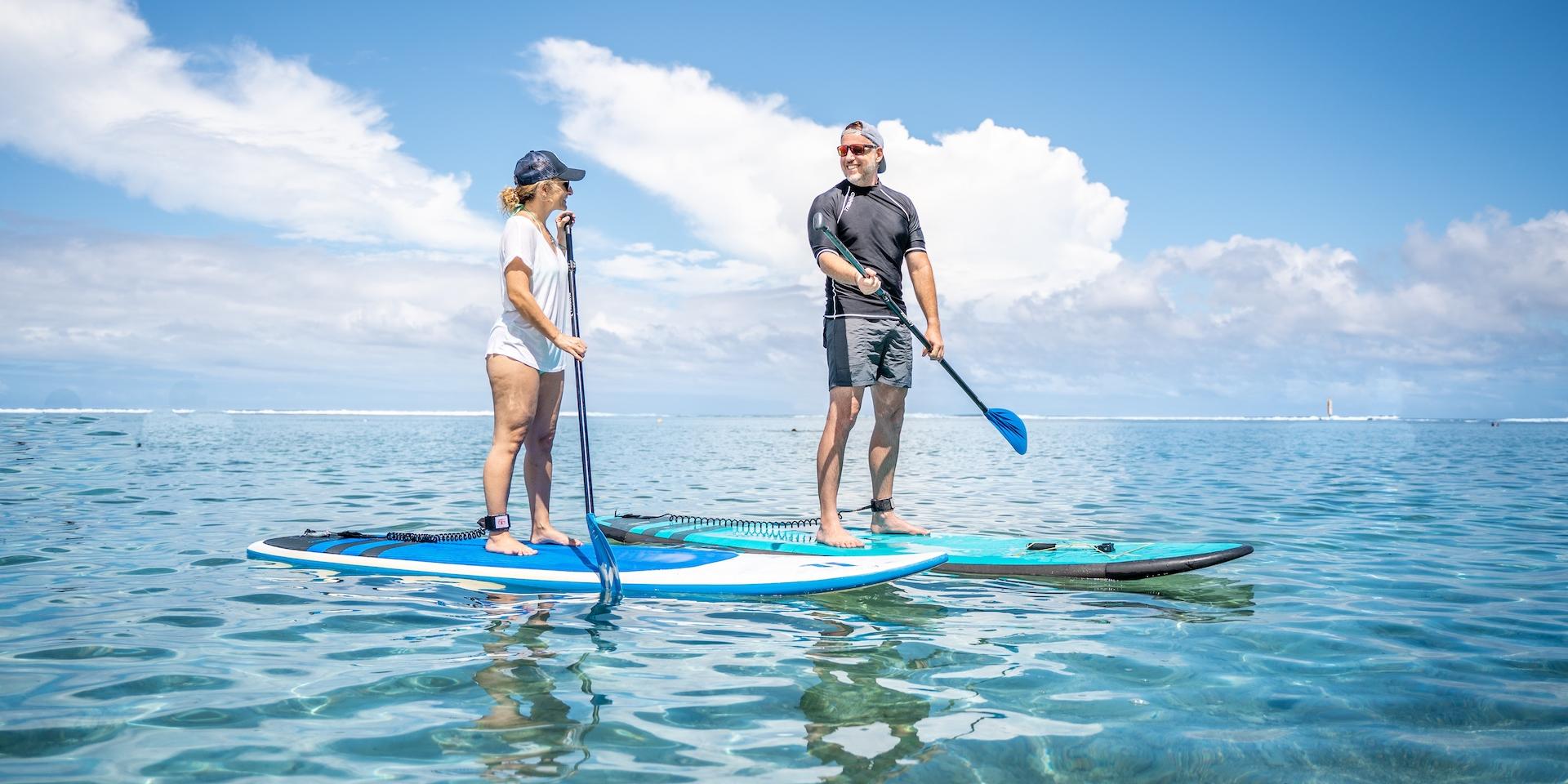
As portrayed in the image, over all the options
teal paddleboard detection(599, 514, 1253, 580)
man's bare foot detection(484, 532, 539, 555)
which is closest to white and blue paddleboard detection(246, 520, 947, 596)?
man's bare foot detection(484, 532, 539, 555)

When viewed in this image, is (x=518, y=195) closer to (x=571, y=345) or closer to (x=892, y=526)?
(x=571, y=345)

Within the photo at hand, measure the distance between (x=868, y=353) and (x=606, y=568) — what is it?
2.38 m

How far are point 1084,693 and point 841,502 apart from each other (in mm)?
10418

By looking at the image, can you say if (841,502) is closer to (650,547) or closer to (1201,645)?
(650,547)

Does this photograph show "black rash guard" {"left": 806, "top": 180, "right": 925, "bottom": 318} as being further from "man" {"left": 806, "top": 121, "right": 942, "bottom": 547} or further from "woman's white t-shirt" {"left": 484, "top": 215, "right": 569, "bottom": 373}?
"woman's white t-shirt" {"left": 484, "top": 215, "right": 569, "bottom": 373}

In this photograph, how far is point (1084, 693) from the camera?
12.4 feet

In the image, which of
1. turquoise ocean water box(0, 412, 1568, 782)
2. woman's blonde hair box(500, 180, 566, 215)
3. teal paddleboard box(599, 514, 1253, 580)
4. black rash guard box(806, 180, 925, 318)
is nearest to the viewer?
turquoise ocean water box(0, 412, 1568, 782)

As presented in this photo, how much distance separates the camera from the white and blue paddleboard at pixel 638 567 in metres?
5.53

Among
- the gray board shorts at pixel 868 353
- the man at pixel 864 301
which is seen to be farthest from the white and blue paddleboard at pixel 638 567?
the gray board shorts at pixel 868 353

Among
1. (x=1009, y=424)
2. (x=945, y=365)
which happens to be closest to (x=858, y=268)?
(x=945, y=365)

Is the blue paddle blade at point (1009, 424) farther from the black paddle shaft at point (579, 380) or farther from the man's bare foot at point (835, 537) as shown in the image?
the black paddle shaft at point (579, 380)

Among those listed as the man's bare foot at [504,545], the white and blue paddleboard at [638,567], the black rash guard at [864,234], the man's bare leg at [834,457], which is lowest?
the white and blue paddleboard at [638,567]

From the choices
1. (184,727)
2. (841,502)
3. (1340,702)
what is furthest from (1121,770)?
(841,502)

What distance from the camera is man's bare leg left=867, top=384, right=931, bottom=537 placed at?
6.86 metres
